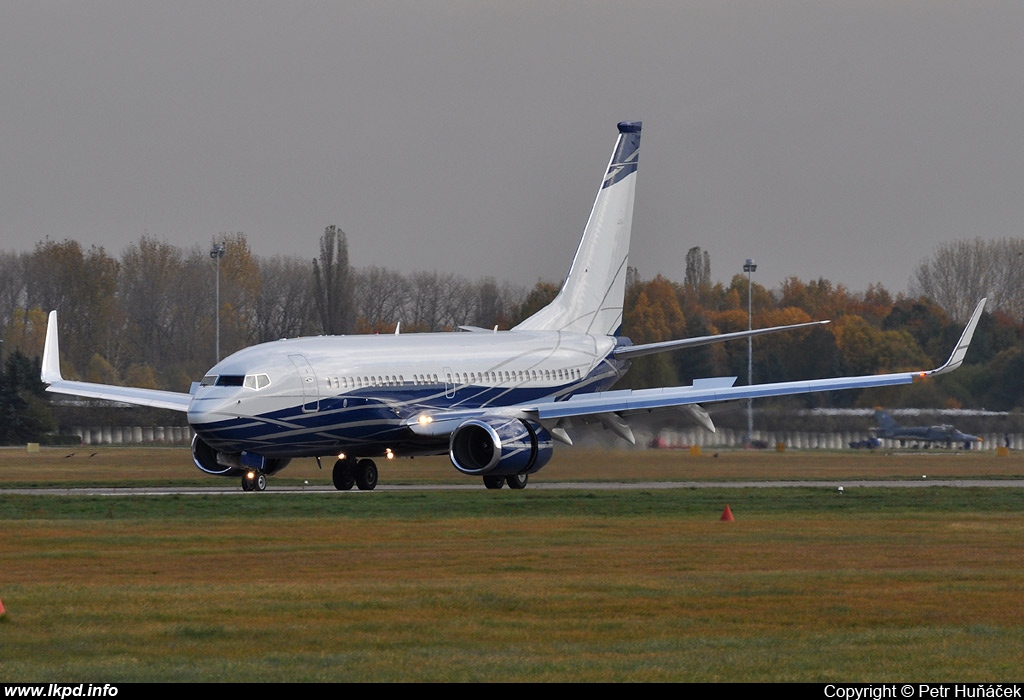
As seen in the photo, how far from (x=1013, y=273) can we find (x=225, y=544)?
96367mm

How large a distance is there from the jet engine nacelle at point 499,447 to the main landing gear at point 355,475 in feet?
9.05

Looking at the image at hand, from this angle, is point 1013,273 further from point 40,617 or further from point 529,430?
point 40,617

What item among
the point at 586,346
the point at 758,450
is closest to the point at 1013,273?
the point at 758,450

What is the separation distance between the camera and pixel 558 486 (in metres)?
44.4

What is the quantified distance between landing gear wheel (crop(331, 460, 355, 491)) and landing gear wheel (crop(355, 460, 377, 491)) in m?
0.18

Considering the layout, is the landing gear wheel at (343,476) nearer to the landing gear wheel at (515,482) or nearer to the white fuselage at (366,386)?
the white fuselage at (366,386)

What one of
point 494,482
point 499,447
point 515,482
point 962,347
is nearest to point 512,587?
point 499,447

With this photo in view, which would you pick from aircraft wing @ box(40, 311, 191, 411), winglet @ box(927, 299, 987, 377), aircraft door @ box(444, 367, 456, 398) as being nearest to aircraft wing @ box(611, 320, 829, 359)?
winglet @ box(927, 299, 987, 377)

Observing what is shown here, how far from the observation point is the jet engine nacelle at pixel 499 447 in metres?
40.5

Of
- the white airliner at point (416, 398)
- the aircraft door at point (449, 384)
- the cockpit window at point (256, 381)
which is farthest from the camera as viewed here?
the aircraft door at point (449, 384)

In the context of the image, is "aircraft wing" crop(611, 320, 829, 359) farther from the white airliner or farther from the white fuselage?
the white fuselage

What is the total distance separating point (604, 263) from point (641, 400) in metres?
10.3

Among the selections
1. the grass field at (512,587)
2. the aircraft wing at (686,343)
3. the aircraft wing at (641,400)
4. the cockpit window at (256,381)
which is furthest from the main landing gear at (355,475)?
the aircraft wing at (686,343)
